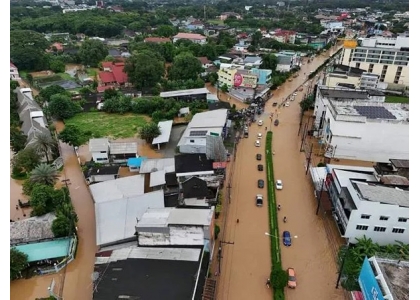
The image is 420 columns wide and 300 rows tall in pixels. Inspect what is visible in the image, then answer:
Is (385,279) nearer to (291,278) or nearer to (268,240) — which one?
(291,278)

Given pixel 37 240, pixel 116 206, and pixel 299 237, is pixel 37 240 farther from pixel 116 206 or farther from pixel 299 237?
pixel 299 237

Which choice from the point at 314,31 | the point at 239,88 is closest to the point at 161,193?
the point at 239,88

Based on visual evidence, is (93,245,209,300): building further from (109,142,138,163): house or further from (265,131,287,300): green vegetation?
(109,142,138,163): house

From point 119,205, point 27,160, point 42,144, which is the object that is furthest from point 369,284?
point 42,144

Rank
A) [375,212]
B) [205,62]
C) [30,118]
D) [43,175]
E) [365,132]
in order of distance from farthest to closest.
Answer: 1. [205,62]
2. [30,118]
3. [365,132]
4. [43,175]
5. [375,212]

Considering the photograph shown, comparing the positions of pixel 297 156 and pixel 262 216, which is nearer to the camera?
pixel 262 216

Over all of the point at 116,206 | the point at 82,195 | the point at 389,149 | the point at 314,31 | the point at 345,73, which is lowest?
the point at 82,195
